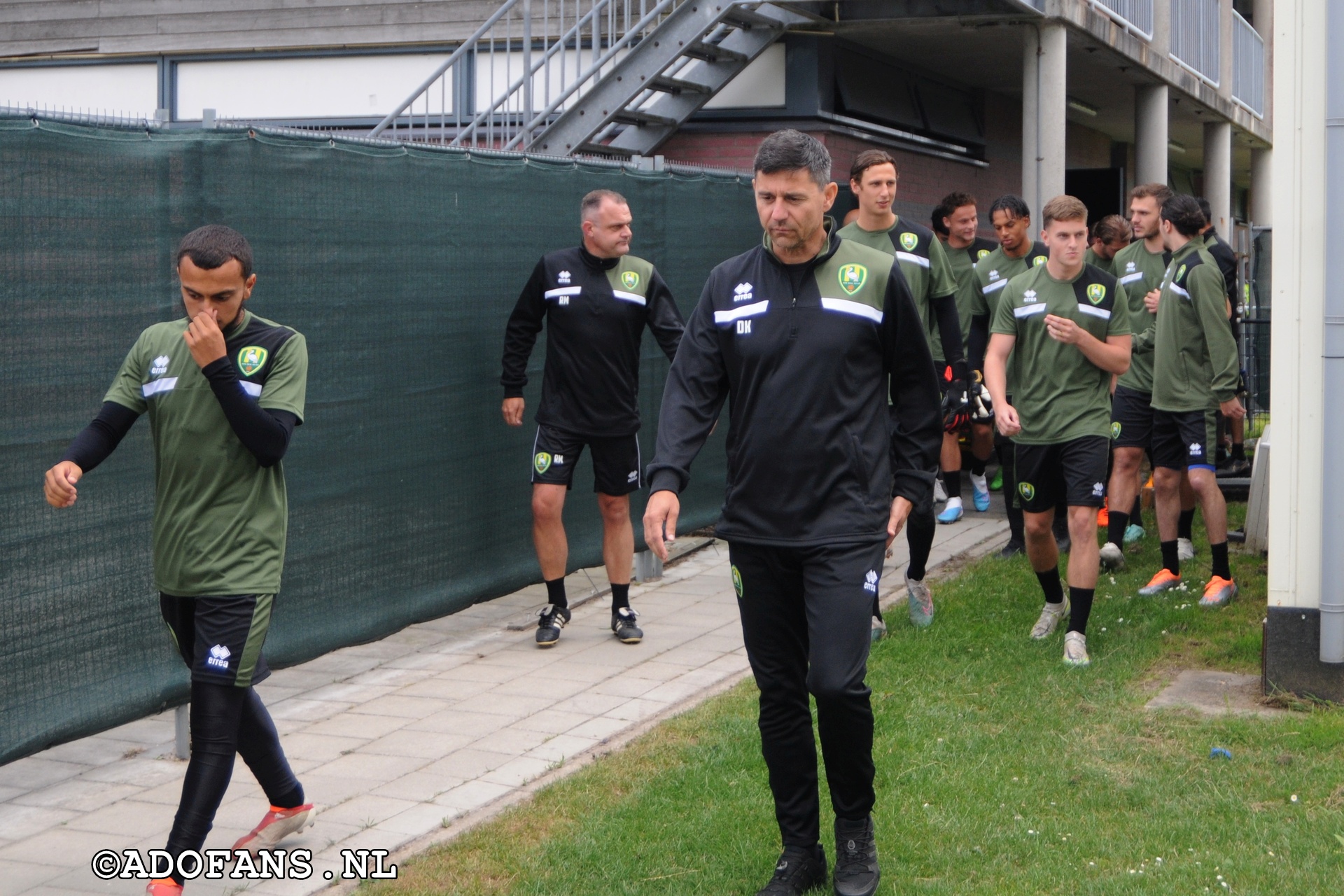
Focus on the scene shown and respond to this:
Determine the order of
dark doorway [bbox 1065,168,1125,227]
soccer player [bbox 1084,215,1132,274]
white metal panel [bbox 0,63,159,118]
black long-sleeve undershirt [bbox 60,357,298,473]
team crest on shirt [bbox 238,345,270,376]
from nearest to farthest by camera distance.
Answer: black long-sleeve undershirt [bbox 60,357,298,473] < team crest on shirt [bbox 238,345,270,376] < soccer player [bbox 1084,215,1132,274] < dark doorway [bbox 1065,168,1125,227] < white metal panel [bbox 0,63,159,118]

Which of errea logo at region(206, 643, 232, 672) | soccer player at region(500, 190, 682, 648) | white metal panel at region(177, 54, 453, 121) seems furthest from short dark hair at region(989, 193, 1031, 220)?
white metal panel at region(177, 54, 453, 121)

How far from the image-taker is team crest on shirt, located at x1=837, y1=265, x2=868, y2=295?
4.28 m

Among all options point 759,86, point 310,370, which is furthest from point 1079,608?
point 759,86

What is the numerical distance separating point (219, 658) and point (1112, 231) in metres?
7.93

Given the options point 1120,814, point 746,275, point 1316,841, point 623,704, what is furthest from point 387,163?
point 1316,841

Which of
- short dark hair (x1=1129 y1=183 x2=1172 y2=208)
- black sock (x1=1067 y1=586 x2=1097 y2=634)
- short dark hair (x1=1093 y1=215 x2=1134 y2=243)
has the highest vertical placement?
short dark hair (x1=1129 y1=183 x2=1172 y2=208)

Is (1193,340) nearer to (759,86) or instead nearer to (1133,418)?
(1133,418)

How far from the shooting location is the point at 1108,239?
1065 centimetres

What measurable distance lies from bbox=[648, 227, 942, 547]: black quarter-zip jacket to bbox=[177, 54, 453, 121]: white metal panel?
11.7 meters

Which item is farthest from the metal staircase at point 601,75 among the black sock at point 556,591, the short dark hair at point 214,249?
the short dark hair at point 214,249

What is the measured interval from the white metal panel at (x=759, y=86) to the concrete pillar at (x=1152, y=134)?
6.04 metres

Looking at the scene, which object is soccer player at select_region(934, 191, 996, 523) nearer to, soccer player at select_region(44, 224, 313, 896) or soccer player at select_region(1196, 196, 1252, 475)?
soccer player at select_region(1196, 196, 1252, 475)

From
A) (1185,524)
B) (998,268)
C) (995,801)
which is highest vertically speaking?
(998,268)

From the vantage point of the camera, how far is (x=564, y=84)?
13.5 m
